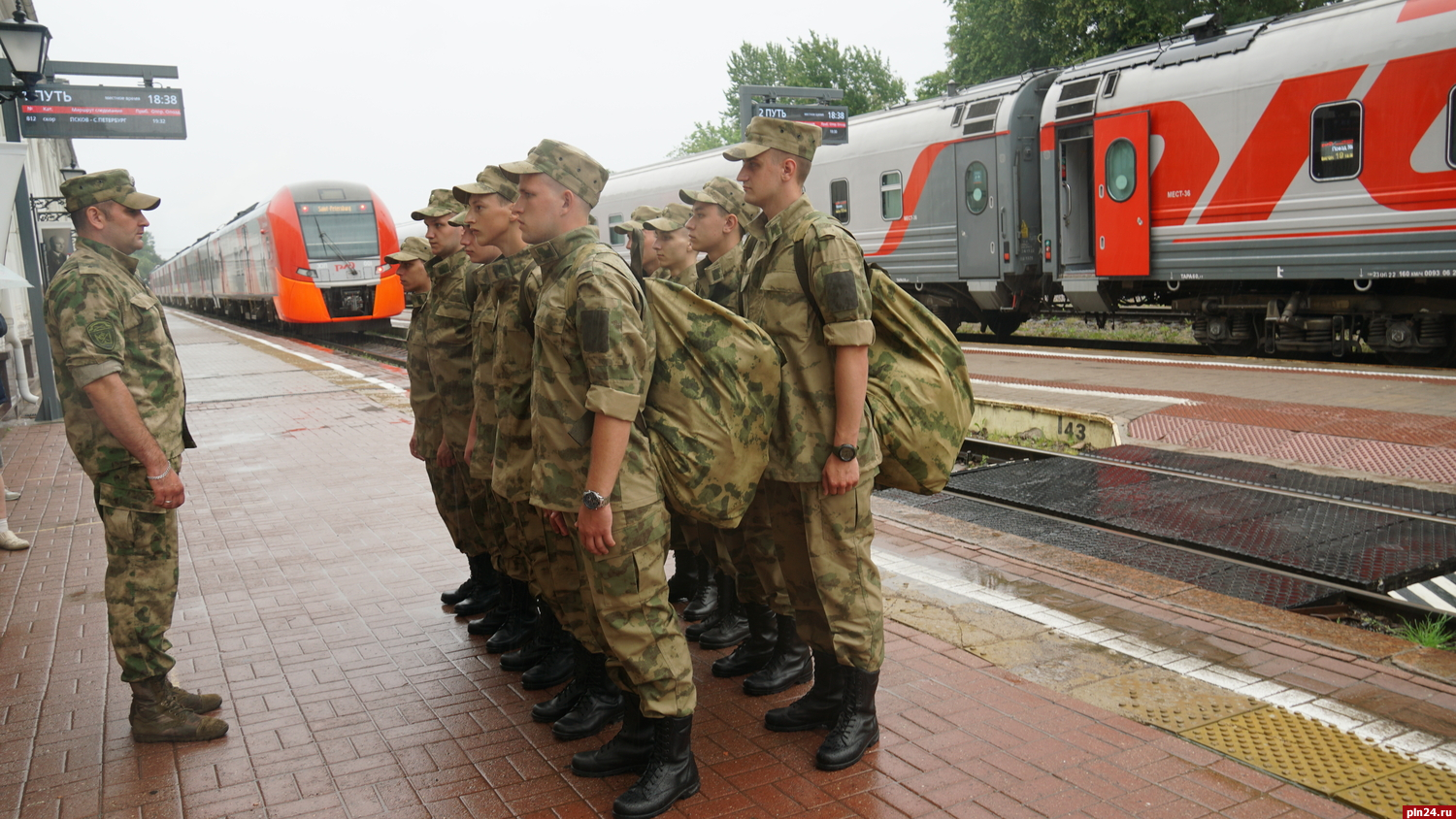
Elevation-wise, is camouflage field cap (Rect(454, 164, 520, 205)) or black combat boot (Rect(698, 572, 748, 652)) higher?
camouflage field cap (Rect(454, 164, 520, 205))

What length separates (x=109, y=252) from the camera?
4035 millimetres

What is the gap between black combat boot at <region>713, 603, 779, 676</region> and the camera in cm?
430

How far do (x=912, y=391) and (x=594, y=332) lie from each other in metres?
1.21

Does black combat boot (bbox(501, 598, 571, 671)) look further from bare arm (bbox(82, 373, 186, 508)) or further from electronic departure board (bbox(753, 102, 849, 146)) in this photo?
electronic departure board (bbox(753, 102, 849, 146))

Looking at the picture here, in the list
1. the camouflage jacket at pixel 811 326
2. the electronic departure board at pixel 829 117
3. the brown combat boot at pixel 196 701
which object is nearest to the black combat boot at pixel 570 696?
the camouflage jacket at pixel 811 326

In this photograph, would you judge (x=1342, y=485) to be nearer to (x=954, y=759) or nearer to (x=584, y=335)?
(x=954, y=759)

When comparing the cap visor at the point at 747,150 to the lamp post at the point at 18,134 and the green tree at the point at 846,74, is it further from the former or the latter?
the green tree at the point at 846,74

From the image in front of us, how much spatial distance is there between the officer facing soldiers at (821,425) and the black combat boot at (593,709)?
0.69 m

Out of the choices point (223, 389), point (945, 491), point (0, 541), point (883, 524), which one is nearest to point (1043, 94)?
point (945, 491)

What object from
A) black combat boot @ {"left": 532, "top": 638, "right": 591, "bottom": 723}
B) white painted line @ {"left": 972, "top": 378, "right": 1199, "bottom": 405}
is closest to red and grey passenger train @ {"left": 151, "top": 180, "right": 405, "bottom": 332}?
white painted line @ {"left": 972, "top": 378, "right": 1199, "bottom": 405}

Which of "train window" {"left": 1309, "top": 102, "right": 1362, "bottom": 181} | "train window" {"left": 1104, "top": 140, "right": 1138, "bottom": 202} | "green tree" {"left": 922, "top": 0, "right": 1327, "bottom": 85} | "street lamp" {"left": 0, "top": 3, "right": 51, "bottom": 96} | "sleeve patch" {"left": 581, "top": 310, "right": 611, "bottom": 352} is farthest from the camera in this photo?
"green tree" {"left": 922, "top": 0, "right": 1327, "bottom": 85}

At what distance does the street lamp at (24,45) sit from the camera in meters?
8.04

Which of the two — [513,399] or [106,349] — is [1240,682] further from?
[106,349]

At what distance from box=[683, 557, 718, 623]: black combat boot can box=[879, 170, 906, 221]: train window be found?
12.8 m
